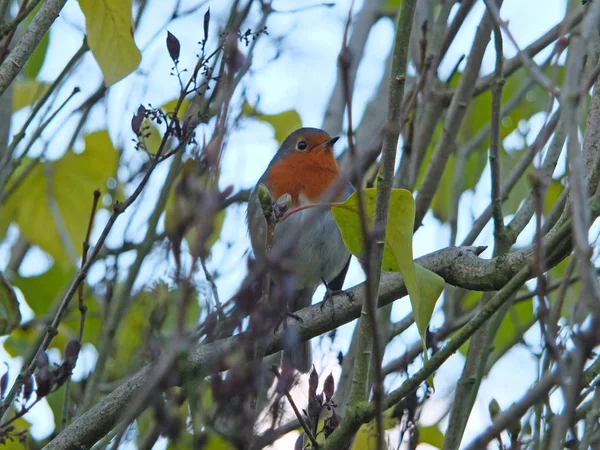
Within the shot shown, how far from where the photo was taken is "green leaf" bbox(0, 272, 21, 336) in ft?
12.3

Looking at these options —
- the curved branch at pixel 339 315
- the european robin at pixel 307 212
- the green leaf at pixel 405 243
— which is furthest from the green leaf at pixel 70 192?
the green leaf at pixel 405 243

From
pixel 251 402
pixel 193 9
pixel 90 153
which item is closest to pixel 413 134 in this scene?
pixel 193 9

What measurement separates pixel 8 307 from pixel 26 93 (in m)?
2.09

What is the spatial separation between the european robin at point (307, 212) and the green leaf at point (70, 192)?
3.05 ft

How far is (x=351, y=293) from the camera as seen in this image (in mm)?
3680

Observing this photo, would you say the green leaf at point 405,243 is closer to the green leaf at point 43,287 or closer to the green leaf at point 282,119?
the green leaf at point 282,119

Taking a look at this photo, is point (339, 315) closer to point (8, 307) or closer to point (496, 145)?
point (496, 145)

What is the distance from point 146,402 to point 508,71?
3.72m

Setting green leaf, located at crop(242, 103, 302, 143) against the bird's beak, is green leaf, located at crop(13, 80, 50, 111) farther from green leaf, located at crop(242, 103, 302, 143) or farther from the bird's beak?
the bird's beak

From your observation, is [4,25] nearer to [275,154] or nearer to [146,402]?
[146,402]

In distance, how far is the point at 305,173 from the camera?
236 inches

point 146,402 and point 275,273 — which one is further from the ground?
point 275,273

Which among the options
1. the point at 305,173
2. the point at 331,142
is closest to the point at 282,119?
the point at 331,142

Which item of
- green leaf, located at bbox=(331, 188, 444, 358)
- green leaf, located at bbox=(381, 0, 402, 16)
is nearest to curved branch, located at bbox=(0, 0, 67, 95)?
green leaf, located at bbox=(331, 188, 444, 358)
